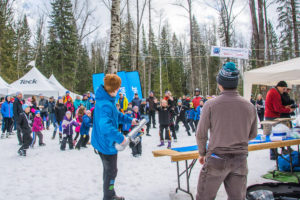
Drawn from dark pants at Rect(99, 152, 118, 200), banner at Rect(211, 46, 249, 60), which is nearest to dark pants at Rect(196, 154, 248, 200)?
dark pants at Rect(99, 152, 118, 200)

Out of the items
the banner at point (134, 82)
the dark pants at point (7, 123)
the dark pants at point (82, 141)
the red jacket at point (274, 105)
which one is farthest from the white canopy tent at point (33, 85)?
the red jacket at point (274, 105)

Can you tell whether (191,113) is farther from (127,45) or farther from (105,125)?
(127,45)

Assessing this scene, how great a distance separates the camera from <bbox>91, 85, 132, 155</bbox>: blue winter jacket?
9.05 ft

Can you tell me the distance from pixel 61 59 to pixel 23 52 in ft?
37.5

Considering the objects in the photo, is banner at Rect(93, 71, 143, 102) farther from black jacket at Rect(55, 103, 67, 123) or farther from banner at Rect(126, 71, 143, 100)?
black jacket at Rect(55, 103, 67, 123)

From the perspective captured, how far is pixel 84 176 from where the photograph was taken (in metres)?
5.23

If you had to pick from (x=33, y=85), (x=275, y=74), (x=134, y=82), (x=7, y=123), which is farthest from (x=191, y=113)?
(x=33, y=85)

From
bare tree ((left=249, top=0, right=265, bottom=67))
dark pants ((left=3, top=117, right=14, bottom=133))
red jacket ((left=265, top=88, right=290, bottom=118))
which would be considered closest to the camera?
red jacket ((left=265, top=88, right=290, bottom=118))

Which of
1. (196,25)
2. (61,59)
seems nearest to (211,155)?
(61,59)

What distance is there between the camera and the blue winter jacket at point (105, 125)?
2.76 metres

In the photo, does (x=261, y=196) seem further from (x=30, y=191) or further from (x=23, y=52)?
(x=23, y=52)

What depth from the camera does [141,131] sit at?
127 inches

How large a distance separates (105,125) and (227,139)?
1.38 m

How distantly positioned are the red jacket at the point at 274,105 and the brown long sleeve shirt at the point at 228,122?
3.80m
